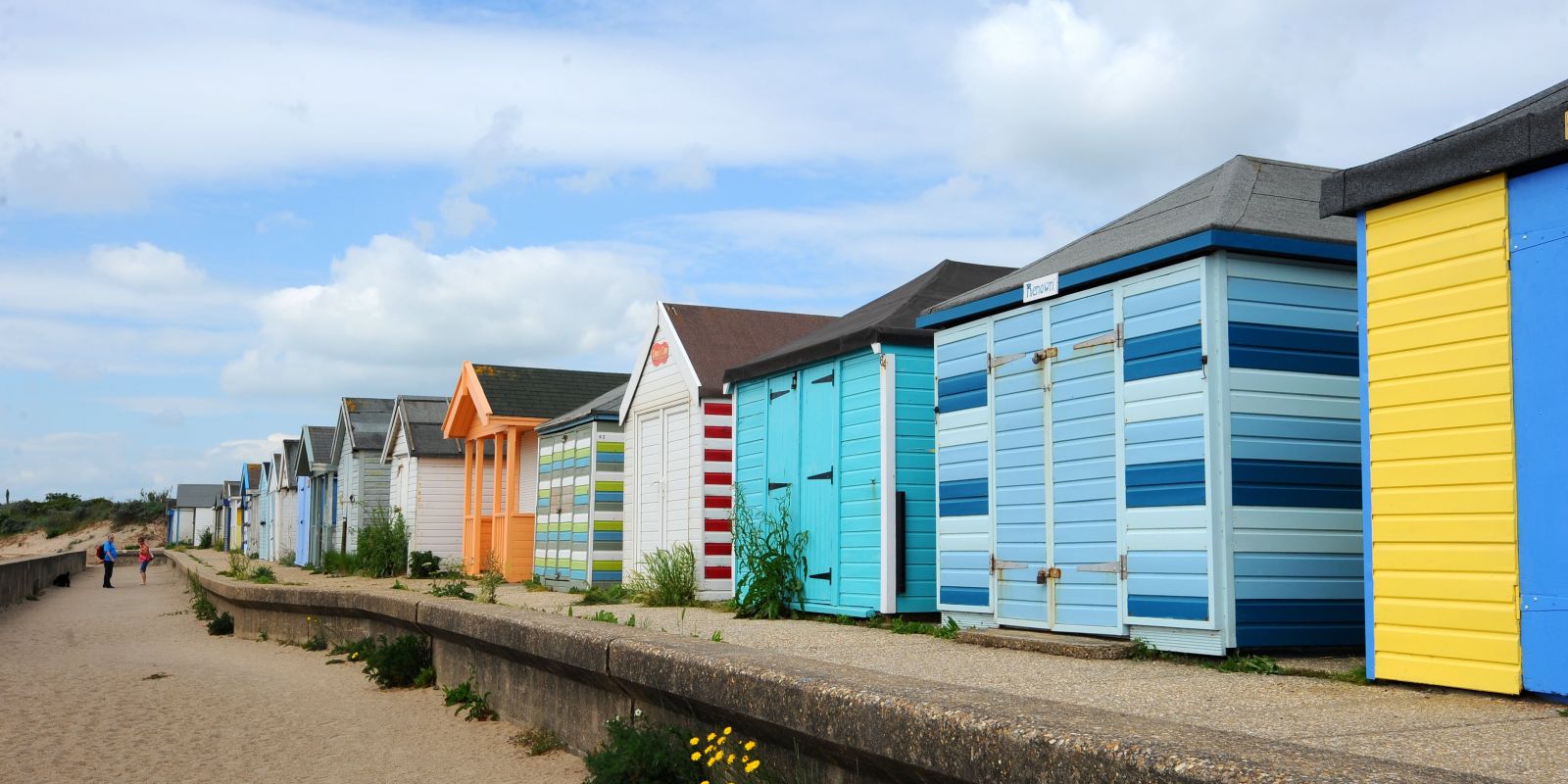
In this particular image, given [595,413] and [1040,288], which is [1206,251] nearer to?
[1040,288]

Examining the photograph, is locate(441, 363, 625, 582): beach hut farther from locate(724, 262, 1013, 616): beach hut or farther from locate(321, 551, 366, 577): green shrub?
locate(724, 262, 1013, 616): beach hut

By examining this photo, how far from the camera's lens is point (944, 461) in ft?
34.1

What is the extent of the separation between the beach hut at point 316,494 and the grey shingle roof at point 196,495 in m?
53.8

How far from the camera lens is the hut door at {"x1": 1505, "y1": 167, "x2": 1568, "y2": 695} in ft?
18.5

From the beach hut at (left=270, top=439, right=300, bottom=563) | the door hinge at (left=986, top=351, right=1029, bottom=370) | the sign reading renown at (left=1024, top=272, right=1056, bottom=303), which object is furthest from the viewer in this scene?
the beach hut at (left=270, top=439, right=300, bottom=563)

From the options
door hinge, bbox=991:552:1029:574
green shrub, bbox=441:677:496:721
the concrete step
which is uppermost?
door hinge, bbox=991:552:1029:574

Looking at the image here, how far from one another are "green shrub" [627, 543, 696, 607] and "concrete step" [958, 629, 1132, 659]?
18.5 feet

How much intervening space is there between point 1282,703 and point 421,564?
895 inches

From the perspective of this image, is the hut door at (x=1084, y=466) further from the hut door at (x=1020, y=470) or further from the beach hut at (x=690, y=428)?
the beach hut at (x=690, y=428)

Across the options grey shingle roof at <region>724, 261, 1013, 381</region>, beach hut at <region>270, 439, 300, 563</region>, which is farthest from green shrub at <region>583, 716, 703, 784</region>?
beach hut at <region>270, 439, 300, 563</region>

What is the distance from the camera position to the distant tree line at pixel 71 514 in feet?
294

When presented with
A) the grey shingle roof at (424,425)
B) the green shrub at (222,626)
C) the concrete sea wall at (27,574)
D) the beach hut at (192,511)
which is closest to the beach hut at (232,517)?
the beach hut at (192,511)

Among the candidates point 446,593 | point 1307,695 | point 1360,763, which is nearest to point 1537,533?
point 1307,695

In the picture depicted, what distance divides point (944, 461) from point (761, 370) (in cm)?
361
